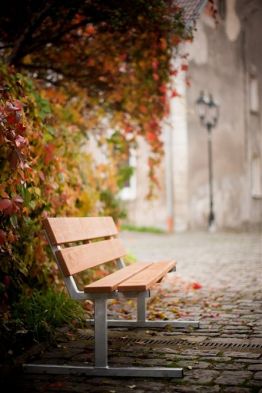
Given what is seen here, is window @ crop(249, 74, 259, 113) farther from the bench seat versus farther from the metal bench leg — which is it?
the metal bench leg

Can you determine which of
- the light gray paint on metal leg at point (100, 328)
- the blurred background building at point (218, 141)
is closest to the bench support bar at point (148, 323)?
the light gray paint on metal leg at point (100, 328)

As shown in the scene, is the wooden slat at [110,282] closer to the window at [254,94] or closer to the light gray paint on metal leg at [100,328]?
the light gray paint on metal leg at [100,328]

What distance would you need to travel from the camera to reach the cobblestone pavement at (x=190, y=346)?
3.52m

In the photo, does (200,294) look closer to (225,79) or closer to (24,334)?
(24,334)

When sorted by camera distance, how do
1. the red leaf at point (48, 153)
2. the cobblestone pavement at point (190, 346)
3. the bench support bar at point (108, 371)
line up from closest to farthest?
the cobblestone pavement at point (190, 346)
the bench support bar at point (108, 371)
the red leaf at point (48, 153)

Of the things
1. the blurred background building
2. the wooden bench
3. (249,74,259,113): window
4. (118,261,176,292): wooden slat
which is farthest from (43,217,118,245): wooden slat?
(249,74,259,113): window

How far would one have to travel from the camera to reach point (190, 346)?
4422 mm

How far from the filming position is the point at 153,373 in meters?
3.69

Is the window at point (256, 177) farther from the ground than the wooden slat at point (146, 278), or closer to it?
farther from the ground

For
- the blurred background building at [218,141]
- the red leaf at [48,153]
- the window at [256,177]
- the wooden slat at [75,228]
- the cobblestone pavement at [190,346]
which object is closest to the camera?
the cobblestone pavement at [190,346]

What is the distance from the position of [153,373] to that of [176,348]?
70cm

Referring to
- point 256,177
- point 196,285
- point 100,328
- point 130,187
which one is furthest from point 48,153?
point 256,177

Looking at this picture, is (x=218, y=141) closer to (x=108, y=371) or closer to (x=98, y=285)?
(x=98, y=285)

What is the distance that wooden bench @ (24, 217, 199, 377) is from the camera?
12.4 ft
